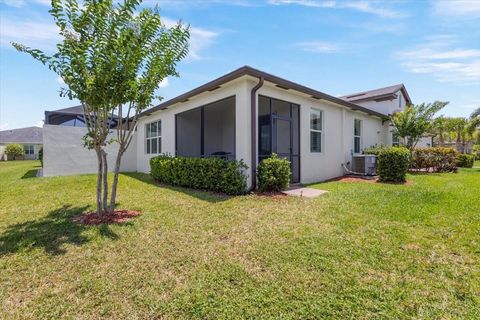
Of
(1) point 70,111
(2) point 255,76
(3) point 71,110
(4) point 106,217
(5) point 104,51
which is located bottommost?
(4) point 106,217

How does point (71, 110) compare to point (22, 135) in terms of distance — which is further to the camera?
point (22, 135)

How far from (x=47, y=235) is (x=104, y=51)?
333cm

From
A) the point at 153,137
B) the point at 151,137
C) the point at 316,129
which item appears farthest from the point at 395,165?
the point at 151,137

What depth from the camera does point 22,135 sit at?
42438 mm

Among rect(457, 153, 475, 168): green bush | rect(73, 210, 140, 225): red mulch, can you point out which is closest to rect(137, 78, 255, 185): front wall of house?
rect(73, 210, 140, 225): red mulch

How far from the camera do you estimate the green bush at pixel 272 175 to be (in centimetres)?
732

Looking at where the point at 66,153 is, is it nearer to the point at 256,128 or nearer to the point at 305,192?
the point at 256,128

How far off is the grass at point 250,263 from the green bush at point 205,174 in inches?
59.8

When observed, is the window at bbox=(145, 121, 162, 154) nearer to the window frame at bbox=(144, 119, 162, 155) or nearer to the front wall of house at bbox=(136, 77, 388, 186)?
the window frame at bbox=(144, 119, 162, 155)

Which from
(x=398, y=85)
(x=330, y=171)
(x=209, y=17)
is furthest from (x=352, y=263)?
(x=398, y=85)

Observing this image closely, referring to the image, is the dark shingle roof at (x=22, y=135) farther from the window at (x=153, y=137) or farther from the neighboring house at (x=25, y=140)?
the window at (x=153, y=137)

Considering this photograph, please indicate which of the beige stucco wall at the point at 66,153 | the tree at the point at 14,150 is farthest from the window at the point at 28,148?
the beige stucco wall at the point at 66,153

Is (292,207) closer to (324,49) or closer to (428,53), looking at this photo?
(324,49)

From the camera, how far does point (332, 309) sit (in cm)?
232
